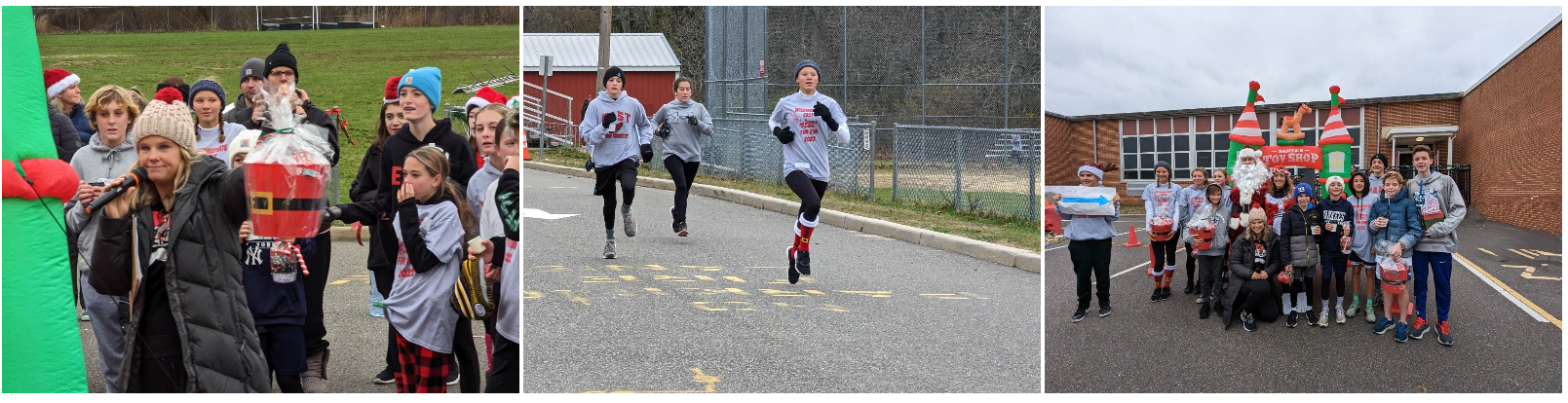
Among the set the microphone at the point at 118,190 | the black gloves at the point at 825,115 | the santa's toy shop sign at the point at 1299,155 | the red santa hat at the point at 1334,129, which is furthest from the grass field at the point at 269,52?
the red santa hat at the point at 1334,129

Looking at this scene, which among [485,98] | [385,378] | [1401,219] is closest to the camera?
[485,98]

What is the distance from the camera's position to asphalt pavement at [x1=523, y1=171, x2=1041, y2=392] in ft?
13.9

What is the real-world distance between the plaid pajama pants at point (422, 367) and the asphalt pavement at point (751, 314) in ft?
1.75

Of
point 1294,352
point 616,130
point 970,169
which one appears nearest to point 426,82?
point 616,130

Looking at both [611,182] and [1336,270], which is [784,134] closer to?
[611,182]

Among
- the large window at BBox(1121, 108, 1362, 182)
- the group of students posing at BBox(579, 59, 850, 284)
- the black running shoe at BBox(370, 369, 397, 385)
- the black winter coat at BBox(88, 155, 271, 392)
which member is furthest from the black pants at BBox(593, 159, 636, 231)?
the black winter coat at BBox(88, 155, 271, 392)

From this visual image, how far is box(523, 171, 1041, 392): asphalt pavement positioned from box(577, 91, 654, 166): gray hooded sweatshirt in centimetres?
A: 39

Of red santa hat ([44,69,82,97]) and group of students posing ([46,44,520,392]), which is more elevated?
red santa hat ([44,69,82,97])

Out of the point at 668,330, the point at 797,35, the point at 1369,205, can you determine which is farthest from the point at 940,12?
the point at 668,330

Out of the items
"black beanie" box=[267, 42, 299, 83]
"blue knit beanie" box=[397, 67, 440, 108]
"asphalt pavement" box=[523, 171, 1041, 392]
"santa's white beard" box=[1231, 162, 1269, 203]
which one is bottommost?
"asphalt pavement" box=[523, 171, 1041, 392]

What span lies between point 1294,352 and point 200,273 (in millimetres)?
6222

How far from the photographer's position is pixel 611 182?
7121 millimetres

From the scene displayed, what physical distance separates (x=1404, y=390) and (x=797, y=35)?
991 centimetres

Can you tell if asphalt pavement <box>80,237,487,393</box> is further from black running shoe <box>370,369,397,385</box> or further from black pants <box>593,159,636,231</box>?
black pants <box>593,159,636,231</box>
